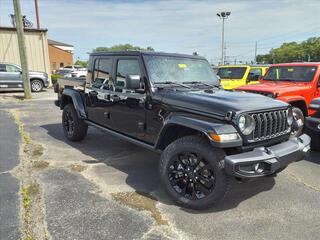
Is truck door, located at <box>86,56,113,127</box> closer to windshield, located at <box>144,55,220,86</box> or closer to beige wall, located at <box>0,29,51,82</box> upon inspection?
windshield, located at <box>144,55,220,86</box>

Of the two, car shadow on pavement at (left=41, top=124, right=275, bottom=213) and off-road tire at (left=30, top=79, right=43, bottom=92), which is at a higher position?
off-road tire at (left=30, top=79, right=43, bottom=92)

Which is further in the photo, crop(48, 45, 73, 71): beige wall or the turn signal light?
crop(48, 45, 73, 71): beige wall

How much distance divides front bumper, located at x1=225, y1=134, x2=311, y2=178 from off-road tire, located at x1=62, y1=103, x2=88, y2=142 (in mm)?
3848

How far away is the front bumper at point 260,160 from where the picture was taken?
3178 millimetres

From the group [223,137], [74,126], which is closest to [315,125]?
[223,137]

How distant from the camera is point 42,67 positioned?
2089cm

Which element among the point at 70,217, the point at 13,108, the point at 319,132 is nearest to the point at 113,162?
the point at 70,217

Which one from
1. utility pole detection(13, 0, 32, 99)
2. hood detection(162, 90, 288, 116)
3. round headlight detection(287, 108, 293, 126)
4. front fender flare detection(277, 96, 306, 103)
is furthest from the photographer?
utility pole detection(13, 0, 32, 99)

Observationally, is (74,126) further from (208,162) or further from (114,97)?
(208,162)

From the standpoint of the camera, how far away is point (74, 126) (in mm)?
6324

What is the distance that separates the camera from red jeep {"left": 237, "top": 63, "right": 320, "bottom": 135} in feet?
22.2

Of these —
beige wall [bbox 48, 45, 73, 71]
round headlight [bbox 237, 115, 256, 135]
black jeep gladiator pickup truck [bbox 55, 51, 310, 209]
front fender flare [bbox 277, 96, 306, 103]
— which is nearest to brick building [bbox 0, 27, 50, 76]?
black jeep gladiator pickup truck [bbox 55, 51, 310, 209]

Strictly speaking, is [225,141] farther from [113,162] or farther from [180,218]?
[113,162]

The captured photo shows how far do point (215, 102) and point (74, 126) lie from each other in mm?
3605
